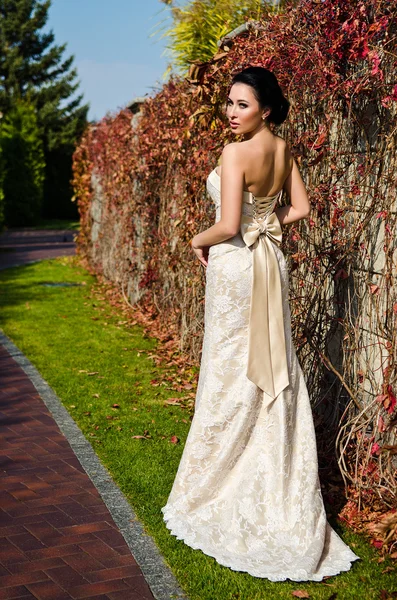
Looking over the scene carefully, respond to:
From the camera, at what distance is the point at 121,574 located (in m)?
3.21

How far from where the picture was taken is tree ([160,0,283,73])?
9.16m

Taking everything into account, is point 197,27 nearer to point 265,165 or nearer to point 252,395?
point 265,165

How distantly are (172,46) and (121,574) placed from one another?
26.7 ft

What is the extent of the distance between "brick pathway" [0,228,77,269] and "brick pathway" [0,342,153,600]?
1059 cm

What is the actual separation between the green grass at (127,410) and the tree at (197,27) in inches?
146

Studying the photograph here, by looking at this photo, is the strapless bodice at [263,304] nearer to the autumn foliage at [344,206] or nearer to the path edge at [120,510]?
the autumn foliage at [344,206]

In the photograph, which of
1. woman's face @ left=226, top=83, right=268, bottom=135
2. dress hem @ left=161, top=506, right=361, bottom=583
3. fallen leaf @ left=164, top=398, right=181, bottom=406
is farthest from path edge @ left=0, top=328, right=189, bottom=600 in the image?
woman's face @ left=226, top=83, right=268, bottom=135

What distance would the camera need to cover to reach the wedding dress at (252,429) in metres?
3.39

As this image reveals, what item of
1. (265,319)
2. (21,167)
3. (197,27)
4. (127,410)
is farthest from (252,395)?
(21,167)

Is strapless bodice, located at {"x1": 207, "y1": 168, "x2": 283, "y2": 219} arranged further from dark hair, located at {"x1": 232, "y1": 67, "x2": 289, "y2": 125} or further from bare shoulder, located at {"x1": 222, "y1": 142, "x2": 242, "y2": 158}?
dark hair, located at {"x1": 232, "y1": 67, "x2": 289, "y2": 125}

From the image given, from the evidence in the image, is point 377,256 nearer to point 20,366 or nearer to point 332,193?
point 332,193

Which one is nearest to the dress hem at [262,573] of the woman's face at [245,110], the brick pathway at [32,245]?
the woman's face at [245,110]

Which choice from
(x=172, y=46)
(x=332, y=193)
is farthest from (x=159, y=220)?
(x=332, y=193)

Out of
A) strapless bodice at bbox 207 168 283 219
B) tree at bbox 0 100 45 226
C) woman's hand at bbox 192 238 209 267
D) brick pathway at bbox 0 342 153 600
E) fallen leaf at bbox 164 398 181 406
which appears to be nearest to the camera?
brick pathway at bbox 0 342 153 600
